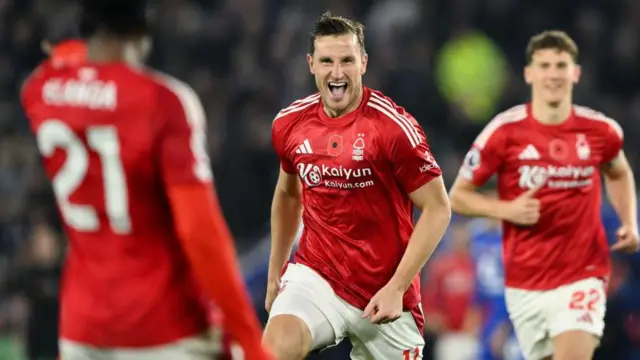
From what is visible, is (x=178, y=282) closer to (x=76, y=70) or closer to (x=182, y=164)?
(x=182, y=164)

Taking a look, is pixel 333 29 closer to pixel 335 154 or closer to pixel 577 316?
pixel 335 154

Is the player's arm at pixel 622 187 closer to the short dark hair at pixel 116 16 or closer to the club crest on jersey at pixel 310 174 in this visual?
the club crest on jersey at pixel 310 174

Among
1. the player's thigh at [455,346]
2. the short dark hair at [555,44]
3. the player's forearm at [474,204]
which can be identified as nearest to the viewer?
the player's forearm at [474,204]

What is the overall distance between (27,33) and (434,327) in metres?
5.39

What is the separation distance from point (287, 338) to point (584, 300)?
2112mm

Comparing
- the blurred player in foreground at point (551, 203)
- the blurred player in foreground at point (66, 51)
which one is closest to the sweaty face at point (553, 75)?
the blurred player in foreground at point (551, 203)

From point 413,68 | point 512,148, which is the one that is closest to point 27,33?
point 413,68

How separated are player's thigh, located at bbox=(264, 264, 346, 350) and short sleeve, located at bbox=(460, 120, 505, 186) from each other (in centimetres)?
161

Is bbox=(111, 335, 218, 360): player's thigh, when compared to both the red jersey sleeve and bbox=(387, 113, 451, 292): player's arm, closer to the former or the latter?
bbox=(387, 113, 451, 292): player's arm

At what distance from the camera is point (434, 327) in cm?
1301

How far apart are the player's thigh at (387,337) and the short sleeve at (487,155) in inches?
58.2

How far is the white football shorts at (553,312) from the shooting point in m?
7.52

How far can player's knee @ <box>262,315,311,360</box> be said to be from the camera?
619 centimetres

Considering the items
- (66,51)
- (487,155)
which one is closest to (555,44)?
(487,155)
